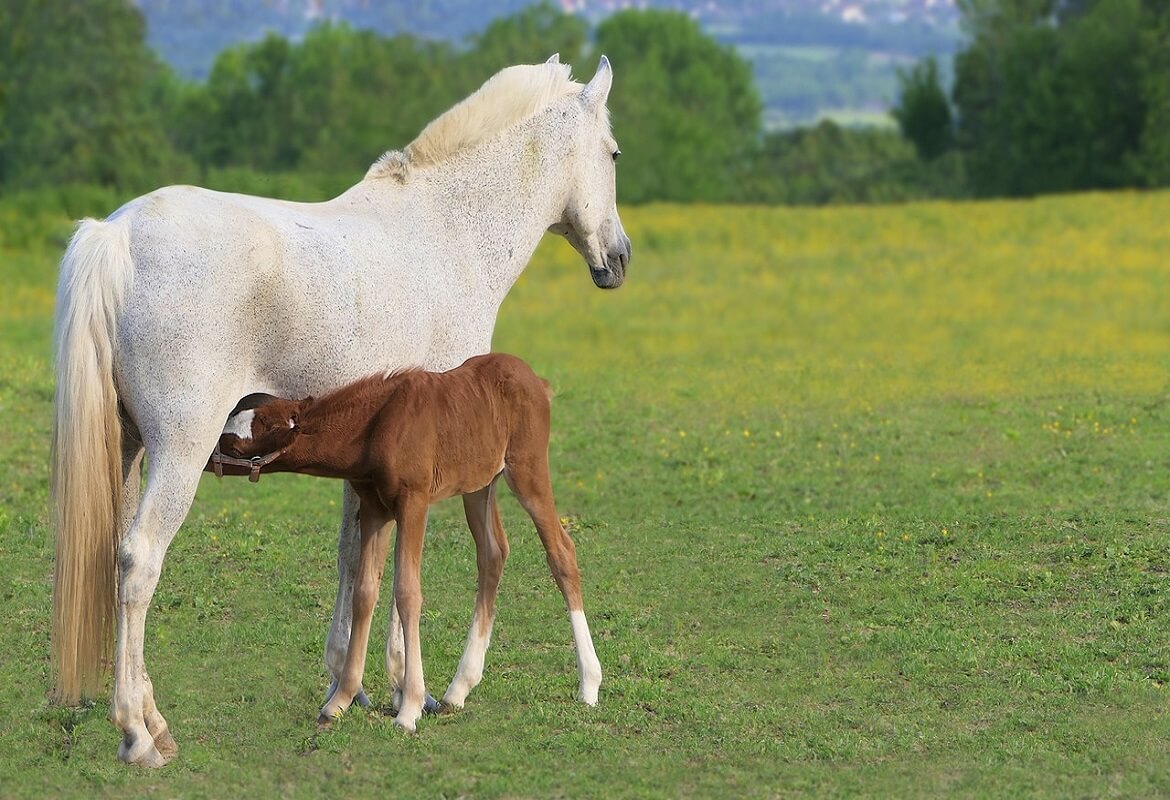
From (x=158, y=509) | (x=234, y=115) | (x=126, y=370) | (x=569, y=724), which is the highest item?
(x=126, y=370)

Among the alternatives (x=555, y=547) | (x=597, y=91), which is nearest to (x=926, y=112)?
(x=597, y=91)

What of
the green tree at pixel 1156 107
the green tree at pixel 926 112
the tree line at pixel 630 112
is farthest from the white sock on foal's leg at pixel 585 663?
the green tree at pixel 926 112

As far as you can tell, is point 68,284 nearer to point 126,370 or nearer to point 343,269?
point 126,370

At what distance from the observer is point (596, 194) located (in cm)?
768

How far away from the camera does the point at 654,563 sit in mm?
9398

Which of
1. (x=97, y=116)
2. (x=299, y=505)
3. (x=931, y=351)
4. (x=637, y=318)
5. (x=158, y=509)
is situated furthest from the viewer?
(x=97, y=116)

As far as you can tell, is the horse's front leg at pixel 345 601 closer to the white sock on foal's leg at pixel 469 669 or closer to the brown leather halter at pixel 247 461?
the white sock on foal's leg at pixel 469 669

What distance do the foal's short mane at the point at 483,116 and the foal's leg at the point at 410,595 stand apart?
173 cm

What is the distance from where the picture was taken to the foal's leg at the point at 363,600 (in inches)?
251

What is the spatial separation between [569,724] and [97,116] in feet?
197

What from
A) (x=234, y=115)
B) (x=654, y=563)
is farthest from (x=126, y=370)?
(x=234, y=115)

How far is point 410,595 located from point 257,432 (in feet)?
3.22

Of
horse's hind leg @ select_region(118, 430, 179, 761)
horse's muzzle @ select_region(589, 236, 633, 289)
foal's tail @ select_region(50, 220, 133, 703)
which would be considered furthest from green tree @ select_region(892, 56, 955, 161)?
foal's tail @ select_region(50, 220, 133, 703)

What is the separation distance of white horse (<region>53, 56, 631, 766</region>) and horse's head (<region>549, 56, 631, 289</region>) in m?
0.69
